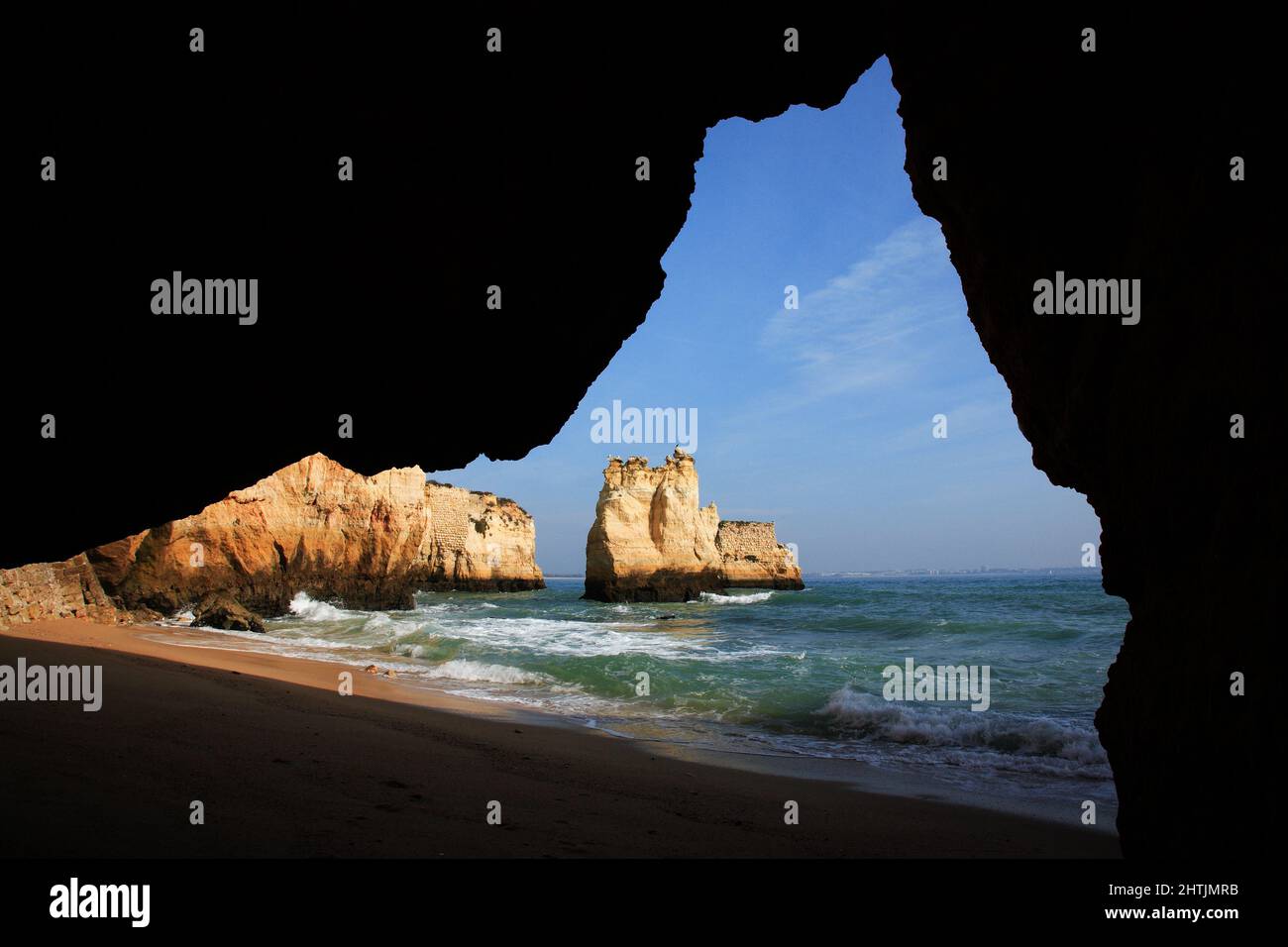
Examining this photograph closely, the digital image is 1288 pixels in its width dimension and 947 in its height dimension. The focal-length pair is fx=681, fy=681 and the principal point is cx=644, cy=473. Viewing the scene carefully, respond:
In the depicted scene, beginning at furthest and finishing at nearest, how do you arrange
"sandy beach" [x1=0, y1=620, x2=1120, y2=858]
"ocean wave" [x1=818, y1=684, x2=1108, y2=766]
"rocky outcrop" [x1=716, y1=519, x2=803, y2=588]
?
"rocky outcrop" [x1=716, y1=519, x2=803, y2=588] < "ocean wave" [x1=818, y1=684, x2=1108, y2=766] < "sandy beach" [x1=0, y1=620, x2=1120, y2=858]

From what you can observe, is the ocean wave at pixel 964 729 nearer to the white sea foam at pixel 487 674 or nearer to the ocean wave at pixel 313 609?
the white sea foam at pixel 487 674

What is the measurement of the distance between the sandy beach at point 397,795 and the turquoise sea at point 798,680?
5.07 ft

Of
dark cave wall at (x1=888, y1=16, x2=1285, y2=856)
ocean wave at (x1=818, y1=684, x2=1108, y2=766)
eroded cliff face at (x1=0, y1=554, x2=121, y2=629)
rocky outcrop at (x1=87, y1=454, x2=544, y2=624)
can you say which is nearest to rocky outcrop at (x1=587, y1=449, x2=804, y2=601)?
rocky outcrop at (x1=87, y1=454, x2=544, y2=624)

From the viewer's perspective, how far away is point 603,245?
4.78m

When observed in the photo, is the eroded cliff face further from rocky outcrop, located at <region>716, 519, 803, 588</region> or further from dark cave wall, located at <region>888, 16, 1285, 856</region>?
rocky outcrop, located at <region>716, 519, 803, 588</region>

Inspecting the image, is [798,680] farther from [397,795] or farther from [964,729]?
[397,795]

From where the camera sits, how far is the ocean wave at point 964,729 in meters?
8.40

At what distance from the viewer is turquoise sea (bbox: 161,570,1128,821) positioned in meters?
8.27

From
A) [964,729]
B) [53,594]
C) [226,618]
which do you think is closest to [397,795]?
[964,729]

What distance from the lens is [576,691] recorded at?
A: 12.8 metres

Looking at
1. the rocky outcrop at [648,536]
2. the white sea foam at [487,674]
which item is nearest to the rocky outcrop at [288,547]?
the white sea foam at [487,674]

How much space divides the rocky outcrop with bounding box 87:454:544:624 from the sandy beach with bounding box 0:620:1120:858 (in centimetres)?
1461

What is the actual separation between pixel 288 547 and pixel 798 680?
78.6 feet

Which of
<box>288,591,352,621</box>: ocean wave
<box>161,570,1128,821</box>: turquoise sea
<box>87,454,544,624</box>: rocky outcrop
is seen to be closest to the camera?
<box>161,570,1128,821</box>: turquoise sea
